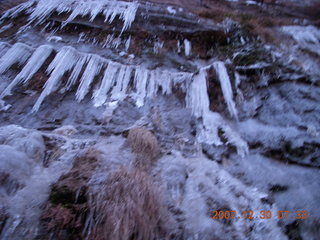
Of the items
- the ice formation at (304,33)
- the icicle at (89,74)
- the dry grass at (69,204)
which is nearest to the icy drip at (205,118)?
the icicle at (89,74)

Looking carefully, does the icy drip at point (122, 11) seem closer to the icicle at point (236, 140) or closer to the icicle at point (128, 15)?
the icicle at point (128, 15)

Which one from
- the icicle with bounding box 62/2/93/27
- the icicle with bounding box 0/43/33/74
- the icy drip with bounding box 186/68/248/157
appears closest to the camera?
the icy drip with bounding box 186/68/248/157

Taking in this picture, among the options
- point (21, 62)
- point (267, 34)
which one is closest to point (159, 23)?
point (267, 34)

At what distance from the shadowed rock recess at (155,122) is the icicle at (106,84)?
1.0 inches

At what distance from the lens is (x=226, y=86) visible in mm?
4957

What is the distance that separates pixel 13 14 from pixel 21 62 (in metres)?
2.25

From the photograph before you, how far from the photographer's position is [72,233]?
2.86 meters

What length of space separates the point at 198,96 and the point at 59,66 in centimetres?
316
